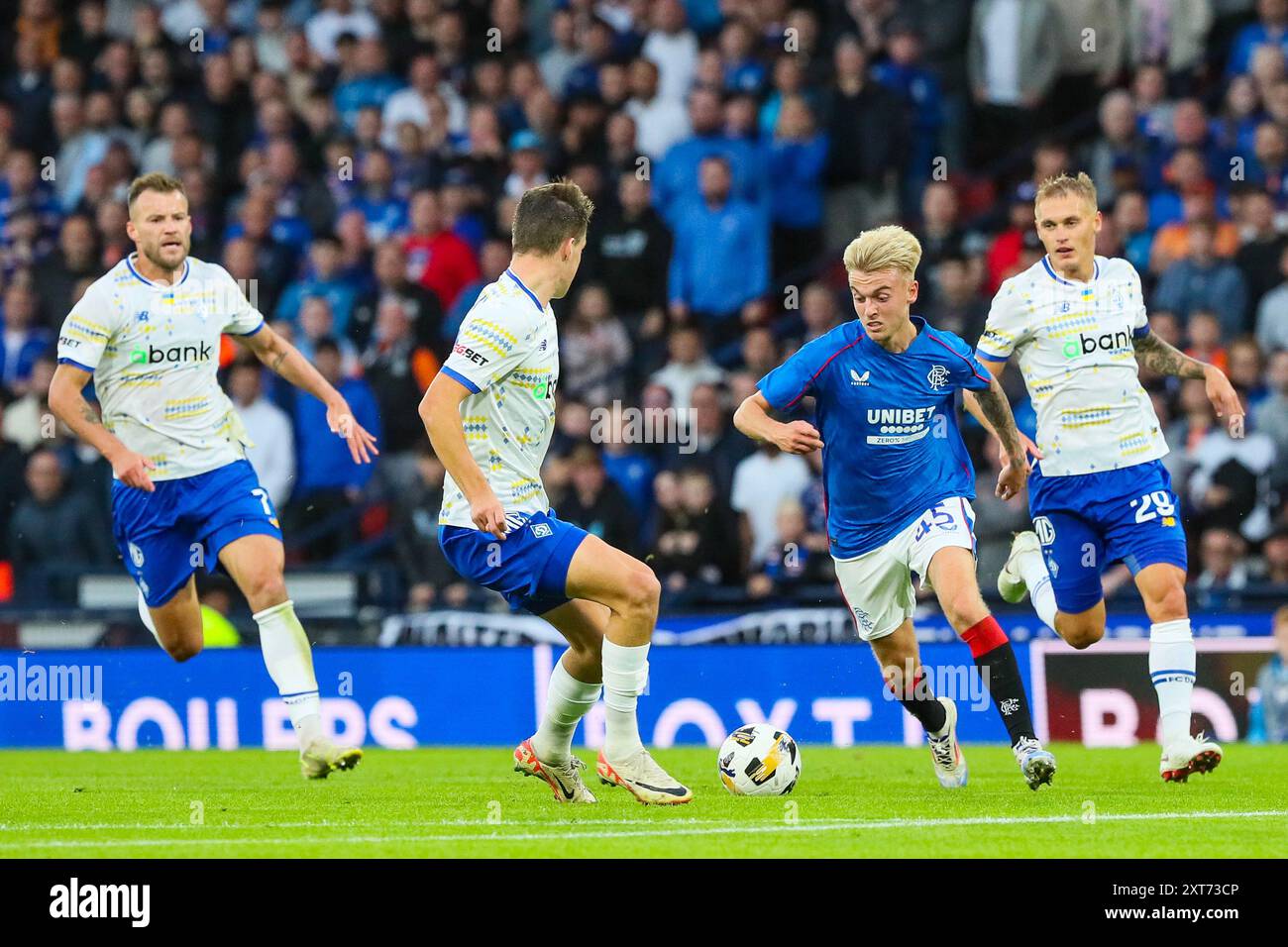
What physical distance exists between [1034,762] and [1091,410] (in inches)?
74.9

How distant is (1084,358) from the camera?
9648 millimetres

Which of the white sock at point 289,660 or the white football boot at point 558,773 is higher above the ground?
the white sock at point 289,660

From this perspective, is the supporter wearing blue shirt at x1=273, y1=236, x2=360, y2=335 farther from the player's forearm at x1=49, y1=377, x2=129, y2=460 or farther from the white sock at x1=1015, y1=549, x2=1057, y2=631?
the white sock at x1=1015, y1=549, x2=1057, y2=631

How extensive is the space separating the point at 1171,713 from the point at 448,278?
29.2 ft

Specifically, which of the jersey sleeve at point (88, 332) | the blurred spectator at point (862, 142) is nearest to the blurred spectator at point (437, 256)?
the blurred spectator at point (862, 142)

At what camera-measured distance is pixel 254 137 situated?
Result: 1853 cm

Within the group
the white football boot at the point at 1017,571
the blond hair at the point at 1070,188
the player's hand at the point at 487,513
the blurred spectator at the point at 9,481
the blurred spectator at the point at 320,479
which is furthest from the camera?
the blurred spectator at the point at 320,479

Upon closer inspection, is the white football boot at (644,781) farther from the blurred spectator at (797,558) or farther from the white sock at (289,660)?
the blurred spectator at (797,558)

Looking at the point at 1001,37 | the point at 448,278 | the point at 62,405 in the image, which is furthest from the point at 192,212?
the point at 62,405

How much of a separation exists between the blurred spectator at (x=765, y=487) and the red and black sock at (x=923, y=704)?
532 cm

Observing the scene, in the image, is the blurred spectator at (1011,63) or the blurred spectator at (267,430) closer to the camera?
the blurred spectator at (267,430)

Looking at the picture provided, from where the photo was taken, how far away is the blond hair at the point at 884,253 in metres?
8.84
